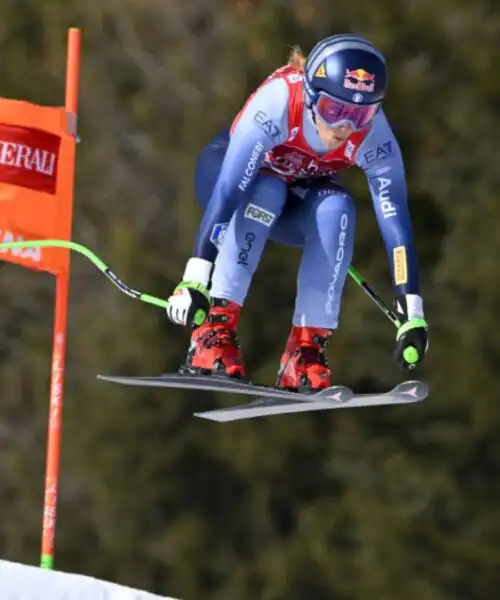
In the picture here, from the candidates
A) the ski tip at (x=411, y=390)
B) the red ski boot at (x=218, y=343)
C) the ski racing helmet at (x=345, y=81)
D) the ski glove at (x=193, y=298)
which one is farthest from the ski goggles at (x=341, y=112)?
the ski tip at (x=411, y=390)

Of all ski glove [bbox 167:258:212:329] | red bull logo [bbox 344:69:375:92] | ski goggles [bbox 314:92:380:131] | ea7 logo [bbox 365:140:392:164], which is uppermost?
red bull logo [bbox 344:69:375:92]

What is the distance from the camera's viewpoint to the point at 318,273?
461cm

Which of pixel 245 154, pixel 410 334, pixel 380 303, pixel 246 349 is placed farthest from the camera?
pixel 246 349

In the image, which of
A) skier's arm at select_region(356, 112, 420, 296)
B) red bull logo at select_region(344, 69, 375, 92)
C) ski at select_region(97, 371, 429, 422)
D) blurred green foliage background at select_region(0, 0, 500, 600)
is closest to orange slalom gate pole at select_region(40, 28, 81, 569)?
ski at select_region(97, 371, 429, 422)

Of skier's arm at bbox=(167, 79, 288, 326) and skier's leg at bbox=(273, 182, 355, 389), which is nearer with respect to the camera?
Result: skier's arm at bbox=(167, 79, 288, 326)

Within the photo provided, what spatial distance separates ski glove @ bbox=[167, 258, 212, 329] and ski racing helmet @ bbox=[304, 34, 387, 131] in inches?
22.0

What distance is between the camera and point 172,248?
9.98m

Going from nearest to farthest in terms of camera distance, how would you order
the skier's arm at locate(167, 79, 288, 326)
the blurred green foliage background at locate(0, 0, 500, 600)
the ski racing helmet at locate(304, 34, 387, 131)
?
the ski racing helmet at locate(304, 34, 387, 131), the skier's arm at locate(167, 79, 288, 326), the blurred green foliage background at locate(0, 0, 500, 600)

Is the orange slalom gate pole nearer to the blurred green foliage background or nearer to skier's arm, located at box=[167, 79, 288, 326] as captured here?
skier's arm, located at box=[167, 79, 288, 326]

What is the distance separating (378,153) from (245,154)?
415mm

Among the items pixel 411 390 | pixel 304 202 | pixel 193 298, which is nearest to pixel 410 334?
pixel 411 390

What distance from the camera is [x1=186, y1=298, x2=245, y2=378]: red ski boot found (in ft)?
15.1

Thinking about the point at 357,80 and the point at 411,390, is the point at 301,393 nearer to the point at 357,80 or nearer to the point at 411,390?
the point at 411,390

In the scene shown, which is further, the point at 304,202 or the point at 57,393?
the point at 57,393
